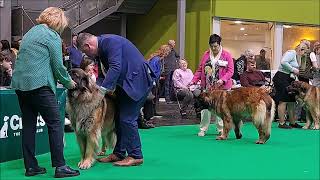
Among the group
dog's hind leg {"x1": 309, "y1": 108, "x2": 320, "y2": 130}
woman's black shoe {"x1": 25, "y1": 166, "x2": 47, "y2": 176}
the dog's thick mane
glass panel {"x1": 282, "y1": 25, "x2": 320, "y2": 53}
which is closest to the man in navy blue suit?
the dog's thick mane

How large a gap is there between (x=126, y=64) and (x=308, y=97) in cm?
538

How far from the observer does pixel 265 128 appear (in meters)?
7.26

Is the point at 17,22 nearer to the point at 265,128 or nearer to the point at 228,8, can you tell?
the point at 228,8

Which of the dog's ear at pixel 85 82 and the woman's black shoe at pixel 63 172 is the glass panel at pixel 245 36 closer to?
the dog's ear at pixel 85 82

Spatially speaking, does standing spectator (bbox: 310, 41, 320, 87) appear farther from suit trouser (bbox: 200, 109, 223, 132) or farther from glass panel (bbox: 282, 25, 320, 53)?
glass panel (bbox: 282, 25, 320, 53)

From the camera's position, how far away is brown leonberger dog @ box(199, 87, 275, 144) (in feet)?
23.8

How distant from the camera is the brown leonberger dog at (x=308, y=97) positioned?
9383 millimetres

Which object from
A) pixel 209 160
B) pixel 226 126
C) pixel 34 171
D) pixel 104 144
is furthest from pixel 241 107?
pixel 34 171

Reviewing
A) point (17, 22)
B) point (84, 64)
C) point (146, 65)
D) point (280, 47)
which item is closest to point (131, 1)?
point (17, 22)

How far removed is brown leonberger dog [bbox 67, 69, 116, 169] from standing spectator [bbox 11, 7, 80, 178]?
0.24 meters

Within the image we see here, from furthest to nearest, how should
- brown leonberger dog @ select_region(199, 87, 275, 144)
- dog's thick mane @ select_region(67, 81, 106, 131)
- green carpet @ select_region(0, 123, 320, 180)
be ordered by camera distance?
brown leonberger dog @ select_region(199, 87, 275, 144) → dog's thick mane @ select_region(67, 81, 106, 131) → green carpet @ select_region(0, 123, 320, 180)

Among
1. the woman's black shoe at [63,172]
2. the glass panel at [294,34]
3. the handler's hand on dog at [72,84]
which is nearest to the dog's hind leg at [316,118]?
the handler's hand on dog at [72,84]

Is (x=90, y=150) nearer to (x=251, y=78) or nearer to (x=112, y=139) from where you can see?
(x=112, y=139)

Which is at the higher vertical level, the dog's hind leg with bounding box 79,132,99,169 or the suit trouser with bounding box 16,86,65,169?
the suit trouser with bounding box 16,86,65,169
